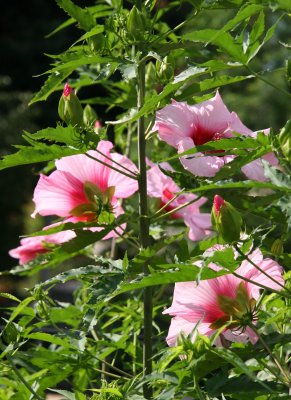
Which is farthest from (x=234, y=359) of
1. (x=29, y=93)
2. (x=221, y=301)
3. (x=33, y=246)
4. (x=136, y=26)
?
(x=29, y=93)

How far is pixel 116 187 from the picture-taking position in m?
1.19

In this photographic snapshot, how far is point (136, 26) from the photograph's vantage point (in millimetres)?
1051

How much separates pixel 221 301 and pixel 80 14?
369 millimetres

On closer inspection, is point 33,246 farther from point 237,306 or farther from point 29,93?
point 29,93

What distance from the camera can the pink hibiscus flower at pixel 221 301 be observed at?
997 mm

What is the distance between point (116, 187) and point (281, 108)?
9567 millimetres

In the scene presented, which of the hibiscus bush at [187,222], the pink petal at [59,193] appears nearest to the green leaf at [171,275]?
the hibiscus bush at [187,222]

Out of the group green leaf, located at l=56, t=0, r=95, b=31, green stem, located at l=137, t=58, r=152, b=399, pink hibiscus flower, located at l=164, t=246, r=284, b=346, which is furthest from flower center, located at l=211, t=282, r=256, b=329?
green leaf, located at l=56, t=0, r=95, b=31

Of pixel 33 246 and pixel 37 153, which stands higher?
pixel 37 153

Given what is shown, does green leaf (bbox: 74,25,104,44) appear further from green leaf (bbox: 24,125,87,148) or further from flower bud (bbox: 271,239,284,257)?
flower bud (bbox: 271,239,284,257)

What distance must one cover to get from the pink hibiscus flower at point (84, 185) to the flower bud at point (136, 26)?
168mm

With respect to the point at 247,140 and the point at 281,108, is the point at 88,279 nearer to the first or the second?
the point at 247,140

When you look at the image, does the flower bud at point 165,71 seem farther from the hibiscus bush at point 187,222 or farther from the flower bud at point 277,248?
the flower bud at point 277,248

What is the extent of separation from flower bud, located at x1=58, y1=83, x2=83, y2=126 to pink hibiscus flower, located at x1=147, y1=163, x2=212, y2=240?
0.92ft
